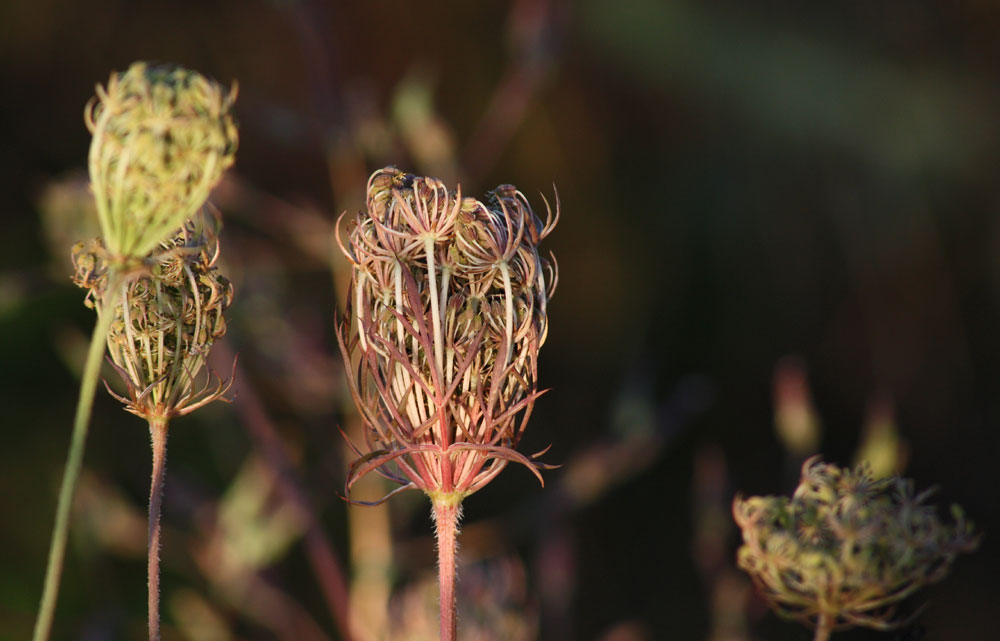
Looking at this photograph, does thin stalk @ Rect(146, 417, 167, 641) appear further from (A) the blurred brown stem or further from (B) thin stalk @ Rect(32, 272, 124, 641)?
(A) the blurred brown stem

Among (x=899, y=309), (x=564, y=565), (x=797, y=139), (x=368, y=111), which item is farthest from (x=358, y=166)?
(x=899, y=309)

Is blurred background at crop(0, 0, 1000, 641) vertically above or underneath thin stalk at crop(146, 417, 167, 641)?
above

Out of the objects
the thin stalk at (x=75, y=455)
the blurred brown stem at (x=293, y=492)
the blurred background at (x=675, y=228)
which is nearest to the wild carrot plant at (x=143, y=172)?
the thin stalk at (x=75, y=455)

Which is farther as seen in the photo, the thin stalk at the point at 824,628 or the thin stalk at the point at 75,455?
the thin stalk at the point at 824,628

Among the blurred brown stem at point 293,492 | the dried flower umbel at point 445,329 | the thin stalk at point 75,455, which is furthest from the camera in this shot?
the blurred brown stem at point 293,492

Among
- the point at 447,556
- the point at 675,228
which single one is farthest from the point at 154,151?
the point at 675,228

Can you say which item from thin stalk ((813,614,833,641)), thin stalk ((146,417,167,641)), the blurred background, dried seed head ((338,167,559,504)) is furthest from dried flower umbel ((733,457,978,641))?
the blurred background

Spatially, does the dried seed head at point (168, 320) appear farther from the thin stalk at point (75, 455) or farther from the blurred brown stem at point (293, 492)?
the blurred brown stem at point (293, 492)

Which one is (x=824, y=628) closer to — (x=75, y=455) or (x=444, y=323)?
(x=444, y=323)
